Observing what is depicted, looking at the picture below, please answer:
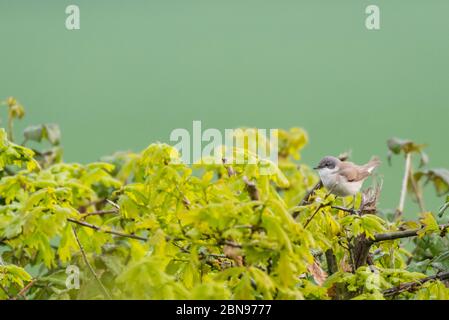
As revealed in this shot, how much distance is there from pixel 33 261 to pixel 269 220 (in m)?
1.98

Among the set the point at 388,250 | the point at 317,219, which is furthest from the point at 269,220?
the point at 388,250

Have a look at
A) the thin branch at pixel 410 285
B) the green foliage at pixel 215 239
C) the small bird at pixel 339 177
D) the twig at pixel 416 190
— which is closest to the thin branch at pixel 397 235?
the green foliage at pixel 215 239

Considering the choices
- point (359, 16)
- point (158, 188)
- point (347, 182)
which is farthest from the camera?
point (359, 16)

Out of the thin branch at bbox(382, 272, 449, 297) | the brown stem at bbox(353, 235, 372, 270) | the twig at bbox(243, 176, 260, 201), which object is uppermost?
the twig at bbox(243, 176, 260, 201)

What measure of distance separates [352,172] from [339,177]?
277 mm

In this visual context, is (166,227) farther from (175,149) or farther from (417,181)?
Result: (417,181)

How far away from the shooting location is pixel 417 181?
4.25 m

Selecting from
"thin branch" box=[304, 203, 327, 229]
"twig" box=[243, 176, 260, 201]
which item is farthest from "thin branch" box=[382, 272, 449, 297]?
"twig" box=[243, 176, 260, 201]

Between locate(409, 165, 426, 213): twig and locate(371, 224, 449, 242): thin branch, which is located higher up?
locate(371, 224, 449, 242): thin branch

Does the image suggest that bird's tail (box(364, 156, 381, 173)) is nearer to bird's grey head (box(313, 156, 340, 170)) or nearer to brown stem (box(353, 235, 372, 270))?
bird's grey head (box(313, 156, 340, 170))

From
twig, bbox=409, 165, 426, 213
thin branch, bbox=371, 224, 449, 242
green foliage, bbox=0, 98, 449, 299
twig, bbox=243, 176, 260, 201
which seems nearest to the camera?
green foliage, bbox=0, 98, 449, 299

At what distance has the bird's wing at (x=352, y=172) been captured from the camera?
3.36 m

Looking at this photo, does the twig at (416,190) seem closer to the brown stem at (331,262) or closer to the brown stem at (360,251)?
the brown stem at (331,262)

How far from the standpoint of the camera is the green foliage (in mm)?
2025
